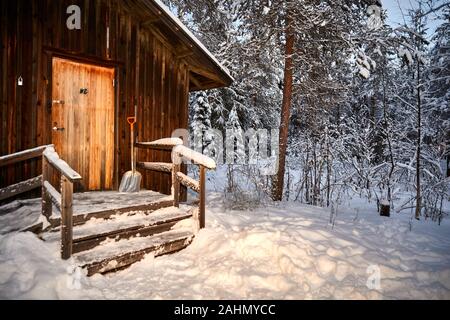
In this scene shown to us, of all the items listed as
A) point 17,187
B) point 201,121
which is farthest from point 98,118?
point 201,121

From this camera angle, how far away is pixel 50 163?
3877 millimetres

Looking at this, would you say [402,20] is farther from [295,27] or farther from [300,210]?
[300,210]

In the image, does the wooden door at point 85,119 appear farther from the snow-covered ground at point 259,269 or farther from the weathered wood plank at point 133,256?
the weathered wood plank at point 133,256

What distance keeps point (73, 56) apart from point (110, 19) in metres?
1.17

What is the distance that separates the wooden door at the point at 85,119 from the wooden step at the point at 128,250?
2.43 meters

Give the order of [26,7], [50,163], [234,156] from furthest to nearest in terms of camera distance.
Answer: [234,156] < [26,7] < [50,163]

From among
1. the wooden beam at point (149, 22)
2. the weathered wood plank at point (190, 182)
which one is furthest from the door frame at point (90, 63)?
the weathered wood plank at point (190, 182)

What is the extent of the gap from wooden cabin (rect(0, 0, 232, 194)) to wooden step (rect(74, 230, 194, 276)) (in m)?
2.34

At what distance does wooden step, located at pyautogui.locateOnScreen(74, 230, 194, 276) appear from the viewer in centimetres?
369

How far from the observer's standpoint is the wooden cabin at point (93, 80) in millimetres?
5172

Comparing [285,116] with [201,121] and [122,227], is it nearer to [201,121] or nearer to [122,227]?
[122,227]

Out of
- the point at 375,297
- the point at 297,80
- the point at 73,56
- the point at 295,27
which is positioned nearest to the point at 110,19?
the point at 73,56

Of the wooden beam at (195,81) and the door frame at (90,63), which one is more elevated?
the wooden beam at (195,81)
